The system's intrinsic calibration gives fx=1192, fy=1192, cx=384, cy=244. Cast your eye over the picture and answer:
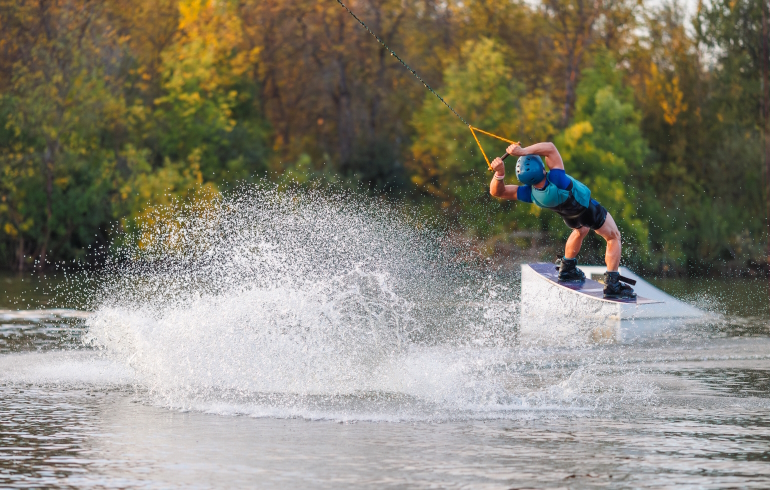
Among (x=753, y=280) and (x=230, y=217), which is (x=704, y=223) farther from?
(x=230, y=217)

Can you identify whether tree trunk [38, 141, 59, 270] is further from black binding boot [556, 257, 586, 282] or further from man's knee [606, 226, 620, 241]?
man's knee [606, 226, 620, 241]

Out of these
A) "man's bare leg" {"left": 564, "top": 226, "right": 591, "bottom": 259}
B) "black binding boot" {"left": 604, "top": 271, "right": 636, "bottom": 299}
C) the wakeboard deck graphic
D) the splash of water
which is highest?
"man's bare leg" {"left": 564, "top": 226, "right": 591, "bottom": 259}

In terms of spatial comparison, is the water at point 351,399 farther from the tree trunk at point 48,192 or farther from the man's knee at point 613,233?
the tree trunk at point 48,192

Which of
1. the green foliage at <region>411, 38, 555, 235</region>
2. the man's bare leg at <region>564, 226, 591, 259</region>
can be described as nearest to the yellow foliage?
the green foliage at <region>411, 38, 555, 235</region>

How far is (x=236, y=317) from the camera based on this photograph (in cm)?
1279

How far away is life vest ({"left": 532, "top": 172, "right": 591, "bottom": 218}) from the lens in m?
12.1

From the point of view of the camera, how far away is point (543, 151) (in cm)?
1176

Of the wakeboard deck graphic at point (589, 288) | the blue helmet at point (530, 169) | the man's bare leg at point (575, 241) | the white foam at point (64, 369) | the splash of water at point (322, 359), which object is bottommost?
the white foam at point (64, 369)

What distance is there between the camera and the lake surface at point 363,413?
8.20 metres

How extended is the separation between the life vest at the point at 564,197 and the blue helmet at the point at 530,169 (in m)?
0.15

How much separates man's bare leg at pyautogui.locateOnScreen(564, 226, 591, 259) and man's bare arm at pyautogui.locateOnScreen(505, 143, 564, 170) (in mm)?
1189

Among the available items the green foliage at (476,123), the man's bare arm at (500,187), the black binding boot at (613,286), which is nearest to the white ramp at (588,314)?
the black binding boot at (613,286)

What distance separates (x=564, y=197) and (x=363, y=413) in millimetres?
3209

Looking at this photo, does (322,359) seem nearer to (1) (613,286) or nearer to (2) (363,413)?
(2) (363,413)
